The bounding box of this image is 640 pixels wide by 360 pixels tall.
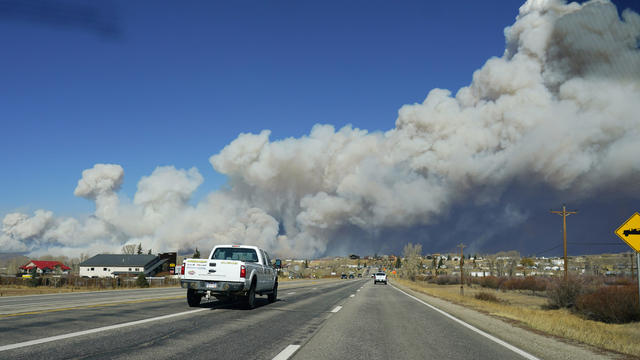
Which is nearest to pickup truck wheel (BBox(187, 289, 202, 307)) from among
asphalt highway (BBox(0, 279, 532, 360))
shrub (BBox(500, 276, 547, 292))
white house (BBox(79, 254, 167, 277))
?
asphalt highway (BBox(0, 279, 532, 360))

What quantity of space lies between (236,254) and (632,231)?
13.1m

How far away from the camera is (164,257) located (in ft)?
370

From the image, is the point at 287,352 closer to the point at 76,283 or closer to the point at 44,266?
the point at 76,283

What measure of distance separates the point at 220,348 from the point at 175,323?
11.4 ft

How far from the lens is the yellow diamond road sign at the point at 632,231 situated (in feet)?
42.4

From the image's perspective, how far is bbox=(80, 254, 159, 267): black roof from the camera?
103 m

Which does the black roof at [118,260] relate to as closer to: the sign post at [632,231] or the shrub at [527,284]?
the shrub at [527,284]

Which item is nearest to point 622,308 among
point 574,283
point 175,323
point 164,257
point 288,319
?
point 574,283

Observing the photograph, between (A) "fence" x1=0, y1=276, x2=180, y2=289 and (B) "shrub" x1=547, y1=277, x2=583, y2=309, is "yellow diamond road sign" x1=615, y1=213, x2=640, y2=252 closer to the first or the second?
(B) "shrub" x1=547, y1=277, x2=583, y2=309

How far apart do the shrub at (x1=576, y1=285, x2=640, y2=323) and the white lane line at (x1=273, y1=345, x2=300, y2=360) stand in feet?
69.7

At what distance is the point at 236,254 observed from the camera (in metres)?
17.1

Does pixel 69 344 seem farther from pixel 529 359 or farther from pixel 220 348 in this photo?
pixel 529 359

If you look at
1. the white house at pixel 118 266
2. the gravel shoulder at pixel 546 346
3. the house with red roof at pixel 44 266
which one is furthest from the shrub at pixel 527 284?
the house with red roof at pixel 44 266

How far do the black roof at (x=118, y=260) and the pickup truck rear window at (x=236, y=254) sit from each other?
93996mm
